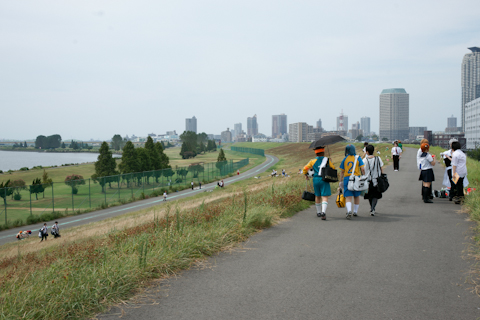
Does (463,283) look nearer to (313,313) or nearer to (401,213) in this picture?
(313,313)

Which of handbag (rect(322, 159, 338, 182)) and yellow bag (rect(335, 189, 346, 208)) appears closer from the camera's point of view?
handbag (rect(322, 159, 338, 182))

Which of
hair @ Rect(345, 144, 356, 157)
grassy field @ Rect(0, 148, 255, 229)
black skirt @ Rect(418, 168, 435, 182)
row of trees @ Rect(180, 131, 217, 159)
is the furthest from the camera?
row of trees @ Rect(180, 131, 217, 159)

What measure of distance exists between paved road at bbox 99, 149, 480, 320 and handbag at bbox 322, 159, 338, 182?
1165 mm

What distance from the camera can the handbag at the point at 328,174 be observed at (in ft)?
27.2

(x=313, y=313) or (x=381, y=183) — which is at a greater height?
(x=381, y=183)

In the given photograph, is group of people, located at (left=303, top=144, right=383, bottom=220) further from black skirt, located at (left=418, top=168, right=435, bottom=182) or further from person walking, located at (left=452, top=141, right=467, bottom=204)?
person walking, located at (left=452, top=141, right=467, bottom=204)

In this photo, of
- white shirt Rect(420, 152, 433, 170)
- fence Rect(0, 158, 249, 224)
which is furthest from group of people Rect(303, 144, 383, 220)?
fence Rect(0, 158, 249, 224)

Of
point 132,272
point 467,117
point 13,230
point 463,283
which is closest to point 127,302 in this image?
point 132,272

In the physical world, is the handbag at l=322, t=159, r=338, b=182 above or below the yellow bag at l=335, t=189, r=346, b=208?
above

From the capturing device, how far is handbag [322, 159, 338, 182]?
829 centimetres

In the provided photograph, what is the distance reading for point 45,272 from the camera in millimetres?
4551

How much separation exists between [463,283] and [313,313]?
215cm

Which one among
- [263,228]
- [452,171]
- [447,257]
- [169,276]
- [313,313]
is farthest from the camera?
[452,171]

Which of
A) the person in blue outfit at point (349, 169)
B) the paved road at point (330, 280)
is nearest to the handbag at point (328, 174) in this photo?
the person in blue outfit at point (349, 169)
